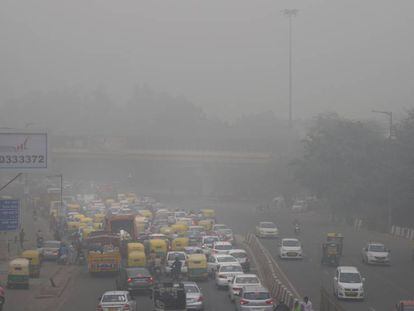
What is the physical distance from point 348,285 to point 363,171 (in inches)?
1914

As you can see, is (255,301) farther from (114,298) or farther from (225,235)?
(225,235)

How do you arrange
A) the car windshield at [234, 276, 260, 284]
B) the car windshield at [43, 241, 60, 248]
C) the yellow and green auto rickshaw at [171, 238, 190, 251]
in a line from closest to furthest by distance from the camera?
the car windshield at [234, 276, 260, 284]
the yellow and green auto rickshaw at [171, 238, 190, 251]
the car windshield at [43, 241, 60, 248]

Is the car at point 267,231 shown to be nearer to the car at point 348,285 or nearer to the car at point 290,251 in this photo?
the car at point 290,251

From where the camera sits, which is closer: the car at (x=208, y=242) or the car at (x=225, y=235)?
the car at (x=208, y=242)

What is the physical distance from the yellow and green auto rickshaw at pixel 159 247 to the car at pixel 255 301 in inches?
682

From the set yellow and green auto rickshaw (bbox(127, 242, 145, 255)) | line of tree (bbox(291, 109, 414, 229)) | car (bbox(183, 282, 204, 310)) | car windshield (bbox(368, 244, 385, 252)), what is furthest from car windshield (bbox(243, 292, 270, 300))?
line of tree (bbox(291, 109, 414, 229))

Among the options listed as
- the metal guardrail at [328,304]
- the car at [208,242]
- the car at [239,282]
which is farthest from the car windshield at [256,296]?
the car at [208,242]

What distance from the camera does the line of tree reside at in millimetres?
65562

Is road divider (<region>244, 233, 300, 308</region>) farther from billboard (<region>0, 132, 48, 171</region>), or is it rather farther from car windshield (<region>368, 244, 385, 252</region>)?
billboard (<region>0, 132, 48, 171</region>)

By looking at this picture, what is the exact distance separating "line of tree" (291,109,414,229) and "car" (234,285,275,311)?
39.0 metres

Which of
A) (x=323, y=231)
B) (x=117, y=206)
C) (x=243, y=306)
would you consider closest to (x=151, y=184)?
(x=117, y=206)

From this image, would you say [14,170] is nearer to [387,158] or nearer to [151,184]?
[387,158]

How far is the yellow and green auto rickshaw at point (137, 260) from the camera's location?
39.5 meters

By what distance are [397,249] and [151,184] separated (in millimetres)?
93814
